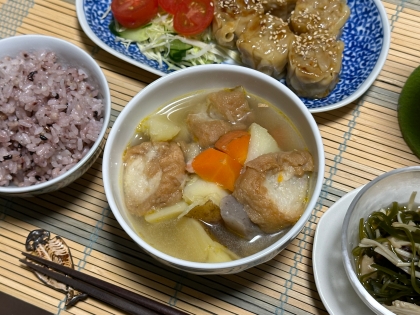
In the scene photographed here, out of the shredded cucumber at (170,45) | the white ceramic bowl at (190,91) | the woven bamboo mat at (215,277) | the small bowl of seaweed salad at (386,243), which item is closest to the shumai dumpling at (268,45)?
the shredded cucumber at (170,45)

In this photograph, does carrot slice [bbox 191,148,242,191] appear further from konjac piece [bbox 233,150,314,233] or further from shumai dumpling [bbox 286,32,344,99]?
shumai dumpling [bbox 286,32,344,99]

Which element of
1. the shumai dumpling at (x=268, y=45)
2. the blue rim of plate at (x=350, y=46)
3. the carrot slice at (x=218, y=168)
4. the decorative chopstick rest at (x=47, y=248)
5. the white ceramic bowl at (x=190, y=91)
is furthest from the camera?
the shumai dumpling at (x=268, y=45)

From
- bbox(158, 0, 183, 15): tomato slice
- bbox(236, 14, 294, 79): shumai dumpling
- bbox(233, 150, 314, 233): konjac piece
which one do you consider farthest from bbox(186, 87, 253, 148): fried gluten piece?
bbox(158, 0, 183, 15): tomato slice

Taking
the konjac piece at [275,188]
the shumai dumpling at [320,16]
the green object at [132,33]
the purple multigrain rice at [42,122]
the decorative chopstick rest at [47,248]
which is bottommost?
the decorative chopstick rest at [47,248]

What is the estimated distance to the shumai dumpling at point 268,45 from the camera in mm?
2535

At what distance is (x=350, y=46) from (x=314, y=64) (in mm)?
390

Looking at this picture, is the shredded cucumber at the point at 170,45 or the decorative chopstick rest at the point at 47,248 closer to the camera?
the decorative chopstick rest at the point at 47,248

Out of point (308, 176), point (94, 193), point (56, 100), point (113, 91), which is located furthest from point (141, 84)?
point (308, 176)

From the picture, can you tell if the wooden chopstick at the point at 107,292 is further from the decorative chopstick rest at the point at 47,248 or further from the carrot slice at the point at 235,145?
the carrot slice at the point at 235,145

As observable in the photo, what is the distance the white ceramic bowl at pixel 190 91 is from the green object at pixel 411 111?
0.75 meters

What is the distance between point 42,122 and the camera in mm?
2213

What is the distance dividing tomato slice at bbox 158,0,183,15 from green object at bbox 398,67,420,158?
1.46 m

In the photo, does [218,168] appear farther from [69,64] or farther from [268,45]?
[69,64]

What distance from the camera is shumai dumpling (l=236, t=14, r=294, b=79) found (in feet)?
8.32
